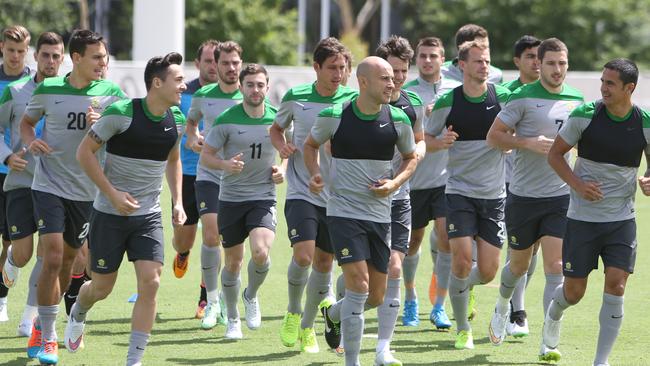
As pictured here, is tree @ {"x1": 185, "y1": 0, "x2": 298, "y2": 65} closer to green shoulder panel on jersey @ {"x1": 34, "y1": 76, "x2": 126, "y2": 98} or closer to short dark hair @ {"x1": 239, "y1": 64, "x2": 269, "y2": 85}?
short dark hair @ {"x1": 239, "y1": 64, "x2": 269, "y2": 85}

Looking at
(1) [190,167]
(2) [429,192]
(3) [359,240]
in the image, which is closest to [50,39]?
(1) [190,167]

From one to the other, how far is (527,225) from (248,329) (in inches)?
98.6

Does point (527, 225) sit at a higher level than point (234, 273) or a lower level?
higher

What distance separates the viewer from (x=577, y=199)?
28.7ft

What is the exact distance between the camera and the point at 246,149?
1029cm

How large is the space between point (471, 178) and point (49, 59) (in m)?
3.37

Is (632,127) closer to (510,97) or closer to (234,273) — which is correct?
(510,97)

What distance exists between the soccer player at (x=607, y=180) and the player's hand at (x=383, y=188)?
3.75 feet

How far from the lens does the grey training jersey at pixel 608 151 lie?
8.52 metres

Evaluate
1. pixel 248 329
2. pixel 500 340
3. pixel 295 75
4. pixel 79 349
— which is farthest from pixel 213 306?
pixel 295 75

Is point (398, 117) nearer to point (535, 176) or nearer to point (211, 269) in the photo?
point (535, 176)

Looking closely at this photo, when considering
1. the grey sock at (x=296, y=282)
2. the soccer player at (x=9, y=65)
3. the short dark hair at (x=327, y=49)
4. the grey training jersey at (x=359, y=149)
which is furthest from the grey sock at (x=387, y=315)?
the soccer player at (x=9, y=65)

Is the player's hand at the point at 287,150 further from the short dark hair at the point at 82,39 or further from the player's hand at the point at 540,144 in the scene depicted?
the player's hand at the point at 540,144

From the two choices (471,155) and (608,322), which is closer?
(608,322)
